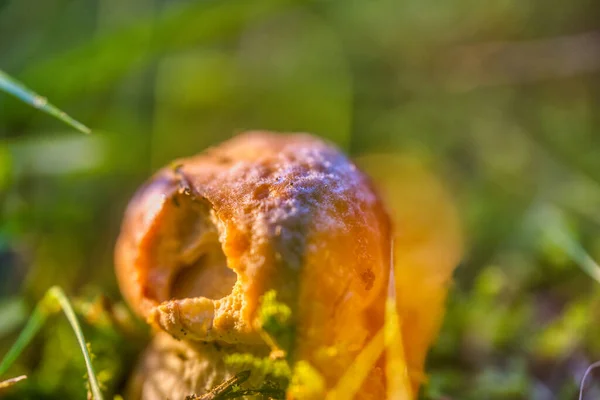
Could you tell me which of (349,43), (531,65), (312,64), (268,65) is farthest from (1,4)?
(531,65)

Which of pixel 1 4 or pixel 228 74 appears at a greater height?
pixel 1 4

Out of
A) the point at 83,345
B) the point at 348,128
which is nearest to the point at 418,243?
the point at 348,128

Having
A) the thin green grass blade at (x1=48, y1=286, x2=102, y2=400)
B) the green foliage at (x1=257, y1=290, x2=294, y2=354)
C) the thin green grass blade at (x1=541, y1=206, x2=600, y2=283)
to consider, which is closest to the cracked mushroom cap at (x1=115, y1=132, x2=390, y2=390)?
the green foliage at (x1=257, y1=290, x2=294, y2=354)

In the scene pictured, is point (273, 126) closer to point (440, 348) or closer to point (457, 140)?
point (457, 140)

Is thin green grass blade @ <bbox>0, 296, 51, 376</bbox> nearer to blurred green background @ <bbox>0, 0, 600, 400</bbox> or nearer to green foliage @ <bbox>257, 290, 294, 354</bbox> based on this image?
blurred green background @ <bbox>0, 0, 600, 400</bbox>

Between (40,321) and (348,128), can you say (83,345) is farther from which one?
(348,128)

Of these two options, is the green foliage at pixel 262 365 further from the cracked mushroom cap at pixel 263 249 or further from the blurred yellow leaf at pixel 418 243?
the blurred yellow leaf at pixel 418 243
